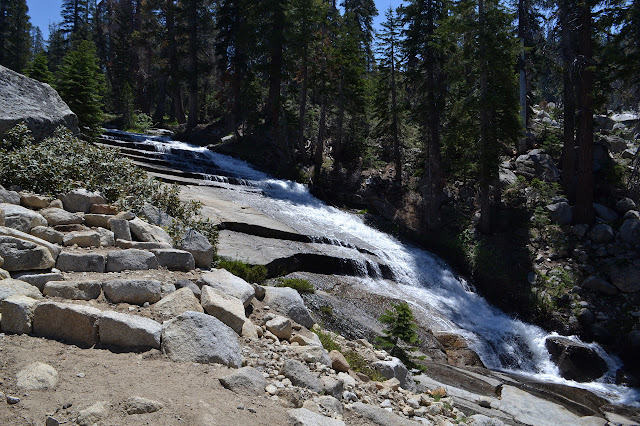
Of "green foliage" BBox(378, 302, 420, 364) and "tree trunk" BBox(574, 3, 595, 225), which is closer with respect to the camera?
"green foliage" BBox(378, 302, 420, 364)

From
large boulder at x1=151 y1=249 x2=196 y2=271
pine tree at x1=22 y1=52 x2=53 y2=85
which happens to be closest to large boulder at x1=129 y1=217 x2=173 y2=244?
large boulder at x1=151 y1=249 x2=196 y2=271

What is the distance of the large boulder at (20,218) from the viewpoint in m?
6.12

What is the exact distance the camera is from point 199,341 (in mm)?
4852

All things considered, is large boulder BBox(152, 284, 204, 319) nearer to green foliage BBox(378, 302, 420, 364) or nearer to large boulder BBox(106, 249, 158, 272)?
large boulder BBox(106, 249, 158, 272)

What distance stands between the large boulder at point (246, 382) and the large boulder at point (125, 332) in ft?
3.04

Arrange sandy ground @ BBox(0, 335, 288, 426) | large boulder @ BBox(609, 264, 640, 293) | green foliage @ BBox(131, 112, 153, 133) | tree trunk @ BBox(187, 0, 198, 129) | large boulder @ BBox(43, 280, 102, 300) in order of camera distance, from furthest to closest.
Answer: tree trunk @ BBox(187, 0, 198, 129)
green foliage @ BBox(131, 112, 153, 133)
large boulder @ BBox(609, 264, 640, 293)
large boulder @ BBox(43, 280, 102, 300)
sandy ground @ BBox(0, 335, 288, 426)

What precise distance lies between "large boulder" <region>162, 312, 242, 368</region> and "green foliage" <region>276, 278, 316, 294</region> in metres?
5.59

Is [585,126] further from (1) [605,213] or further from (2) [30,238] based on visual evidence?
(2) [30,238]

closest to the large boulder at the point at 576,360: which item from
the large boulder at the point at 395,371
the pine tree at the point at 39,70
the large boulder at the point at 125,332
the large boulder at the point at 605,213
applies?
the large boulder at the point at 605,213

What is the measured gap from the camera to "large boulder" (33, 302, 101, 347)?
15.2ft

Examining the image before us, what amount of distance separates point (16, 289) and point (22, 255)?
2.00 ft

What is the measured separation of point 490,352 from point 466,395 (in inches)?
189

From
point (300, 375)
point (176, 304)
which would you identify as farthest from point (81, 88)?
point (300, 375)

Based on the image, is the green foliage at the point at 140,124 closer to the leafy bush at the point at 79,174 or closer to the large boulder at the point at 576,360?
the leafy bush at the point at 79,174
